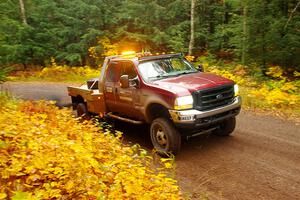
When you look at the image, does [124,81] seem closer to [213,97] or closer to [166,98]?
[166,98]

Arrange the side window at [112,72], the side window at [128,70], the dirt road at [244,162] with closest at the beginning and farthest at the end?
the dirt road at [244,162]
the side window at [128,70]
the side window at [112,72]

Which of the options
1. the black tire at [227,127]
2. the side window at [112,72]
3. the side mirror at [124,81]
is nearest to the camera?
the side mirror at [124,81]

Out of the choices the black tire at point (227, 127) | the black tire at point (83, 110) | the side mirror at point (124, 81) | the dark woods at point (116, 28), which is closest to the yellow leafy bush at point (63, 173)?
the side mirror at point (124, 81)

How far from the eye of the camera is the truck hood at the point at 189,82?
257 inches

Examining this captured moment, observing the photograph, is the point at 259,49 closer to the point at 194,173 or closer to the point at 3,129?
the point at 194,173

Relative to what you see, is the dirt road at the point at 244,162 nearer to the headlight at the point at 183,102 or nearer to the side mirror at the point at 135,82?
the headlight at the point at 183,102

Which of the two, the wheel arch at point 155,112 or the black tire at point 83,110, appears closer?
the wheel arch at point 155,112

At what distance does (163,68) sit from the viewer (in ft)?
25.7

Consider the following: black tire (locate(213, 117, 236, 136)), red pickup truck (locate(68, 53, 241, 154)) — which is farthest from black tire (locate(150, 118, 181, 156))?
black tire (locate(213, 117, 236, 136))

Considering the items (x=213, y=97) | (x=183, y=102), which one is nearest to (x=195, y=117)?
(x=183, y=102)

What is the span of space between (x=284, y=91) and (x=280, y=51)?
2.08 metres

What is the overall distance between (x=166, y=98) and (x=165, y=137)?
35.3 inches

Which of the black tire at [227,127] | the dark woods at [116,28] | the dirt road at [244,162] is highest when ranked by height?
the dark woods at [116,28]

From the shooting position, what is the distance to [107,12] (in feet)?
71.8
